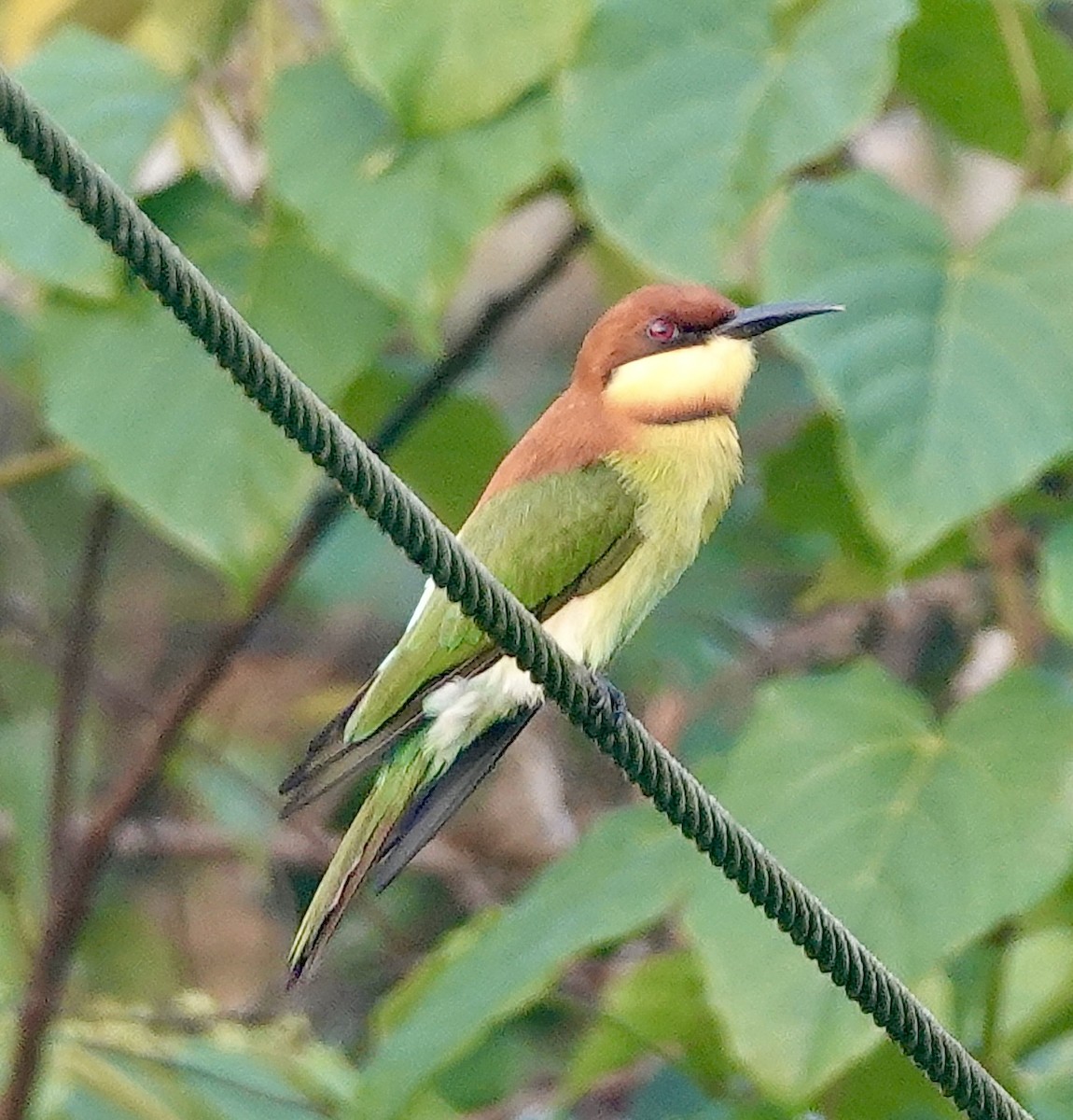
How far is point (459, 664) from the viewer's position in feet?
5.63

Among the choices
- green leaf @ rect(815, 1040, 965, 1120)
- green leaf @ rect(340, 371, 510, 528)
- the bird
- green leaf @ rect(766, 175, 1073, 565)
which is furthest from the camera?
green leaf @ rect(340, 371, 510, 528)

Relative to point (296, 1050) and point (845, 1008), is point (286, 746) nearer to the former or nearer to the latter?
point (296, 1050)

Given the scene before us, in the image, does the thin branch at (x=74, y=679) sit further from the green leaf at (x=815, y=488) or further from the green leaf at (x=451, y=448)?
the green leaf at (x=815, y=488)

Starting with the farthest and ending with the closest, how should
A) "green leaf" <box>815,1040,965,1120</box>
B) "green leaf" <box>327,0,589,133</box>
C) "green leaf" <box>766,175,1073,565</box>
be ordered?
"green leaf" <box>815,1040,965,1120</box>
"green leaf" <box>327,0,589,133</box>
"green leaf" <box>766,175,1073,565</box>

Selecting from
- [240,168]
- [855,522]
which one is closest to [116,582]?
[240,168]

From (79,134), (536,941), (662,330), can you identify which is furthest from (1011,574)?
(79,134)

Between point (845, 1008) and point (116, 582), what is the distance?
294 centimetres

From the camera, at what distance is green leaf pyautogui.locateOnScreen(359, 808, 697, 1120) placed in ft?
6.18

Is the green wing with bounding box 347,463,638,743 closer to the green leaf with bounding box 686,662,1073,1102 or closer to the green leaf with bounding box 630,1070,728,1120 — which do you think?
the green leaf with bounding box 686,662,1073,1102

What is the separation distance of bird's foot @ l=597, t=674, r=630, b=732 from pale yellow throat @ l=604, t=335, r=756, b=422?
34cm

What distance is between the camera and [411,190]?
194 centimetres

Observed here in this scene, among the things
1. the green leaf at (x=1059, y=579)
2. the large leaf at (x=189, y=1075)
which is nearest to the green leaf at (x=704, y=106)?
the green leaf at (x=1059, y=579)

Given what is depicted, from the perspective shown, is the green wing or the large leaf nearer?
the green wing

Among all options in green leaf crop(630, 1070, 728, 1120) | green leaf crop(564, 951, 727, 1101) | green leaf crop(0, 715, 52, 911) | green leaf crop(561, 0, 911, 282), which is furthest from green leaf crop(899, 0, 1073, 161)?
green leaf crop(0, 715, 52, 911)
